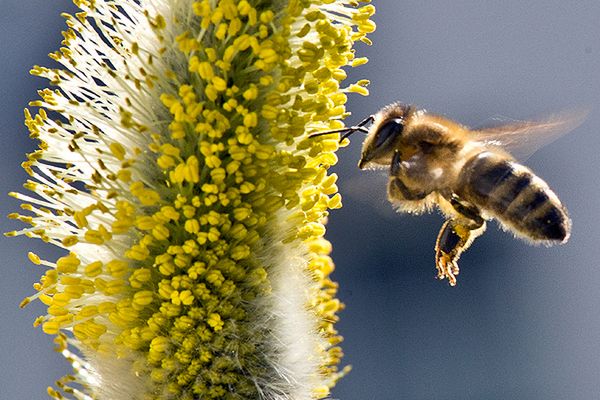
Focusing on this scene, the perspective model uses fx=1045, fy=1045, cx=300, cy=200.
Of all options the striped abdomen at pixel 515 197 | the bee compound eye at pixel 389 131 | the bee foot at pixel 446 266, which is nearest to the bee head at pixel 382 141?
the bee compound eye at pixel 389 131

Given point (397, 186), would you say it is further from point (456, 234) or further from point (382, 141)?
point (456, 234)

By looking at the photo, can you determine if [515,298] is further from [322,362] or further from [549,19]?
[322,362]

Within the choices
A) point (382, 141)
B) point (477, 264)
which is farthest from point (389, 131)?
point (477, 264)

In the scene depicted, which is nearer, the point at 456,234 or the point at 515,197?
the point at 515,197

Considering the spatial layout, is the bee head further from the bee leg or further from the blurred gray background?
the blurred gray background

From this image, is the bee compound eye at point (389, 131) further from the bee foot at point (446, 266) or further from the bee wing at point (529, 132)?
the bee foot at point (446, 266)
